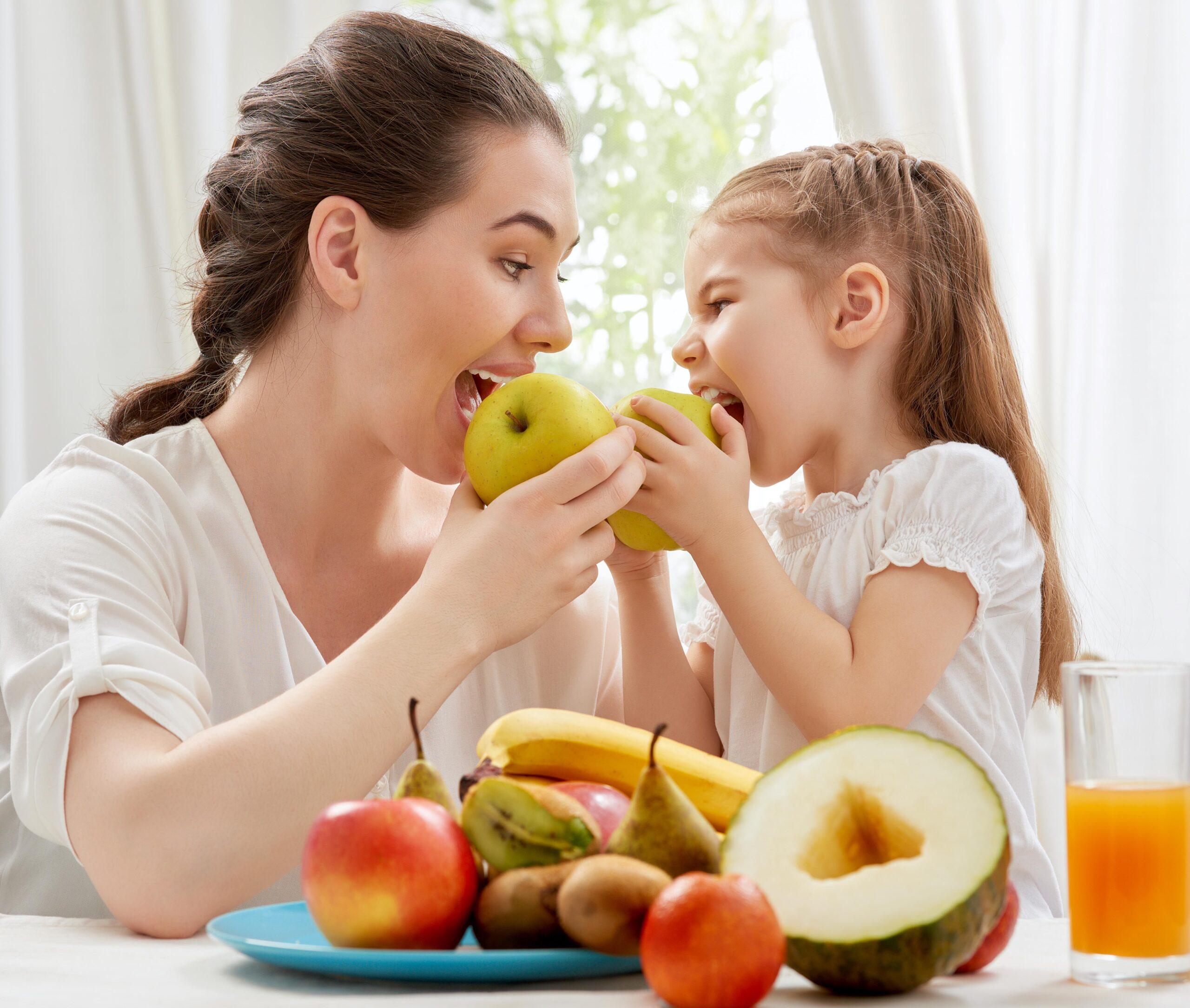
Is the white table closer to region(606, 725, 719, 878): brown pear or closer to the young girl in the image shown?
region(606, 725, 719, 878): brown pear

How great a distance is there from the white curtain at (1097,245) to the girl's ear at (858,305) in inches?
34.2

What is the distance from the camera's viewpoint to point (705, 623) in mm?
1762

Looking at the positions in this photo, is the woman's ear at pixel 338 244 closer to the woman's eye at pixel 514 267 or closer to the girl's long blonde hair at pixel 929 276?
the woman's eye at pixel 514 267

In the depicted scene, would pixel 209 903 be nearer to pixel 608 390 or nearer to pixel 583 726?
pixel 583 726

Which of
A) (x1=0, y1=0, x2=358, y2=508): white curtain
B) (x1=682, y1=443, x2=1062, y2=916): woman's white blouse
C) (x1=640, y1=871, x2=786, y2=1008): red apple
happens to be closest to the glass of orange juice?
(x1=640, y1=871, x2=786, y2=1008): red apple

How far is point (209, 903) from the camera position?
915 mm

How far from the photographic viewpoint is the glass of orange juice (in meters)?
0.66

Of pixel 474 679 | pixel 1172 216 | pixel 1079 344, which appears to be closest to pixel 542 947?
pixel 474 679

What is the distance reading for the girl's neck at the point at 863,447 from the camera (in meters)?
1.59

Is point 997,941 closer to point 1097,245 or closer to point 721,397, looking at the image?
point 721,397

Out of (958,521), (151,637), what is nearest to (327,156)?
(151,637)

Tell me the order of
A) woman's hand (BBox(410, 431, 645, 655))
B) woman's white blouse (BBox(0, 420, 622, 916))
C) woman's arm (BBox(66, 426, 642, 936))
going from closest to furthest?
woman's arm (BBox(66, 426, 642, 936)), woman's white blouse (BBox(0, 420, 622, 916)), woman's hand (BBox(410, 431, 645, 655))

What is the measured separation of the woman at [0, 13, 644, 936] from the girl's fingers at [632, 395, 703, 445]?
10 cm

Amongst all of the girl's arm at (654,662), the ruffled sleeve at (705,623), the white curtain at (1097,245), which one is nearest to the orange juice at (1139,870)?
the girl's arm at (654,662)
